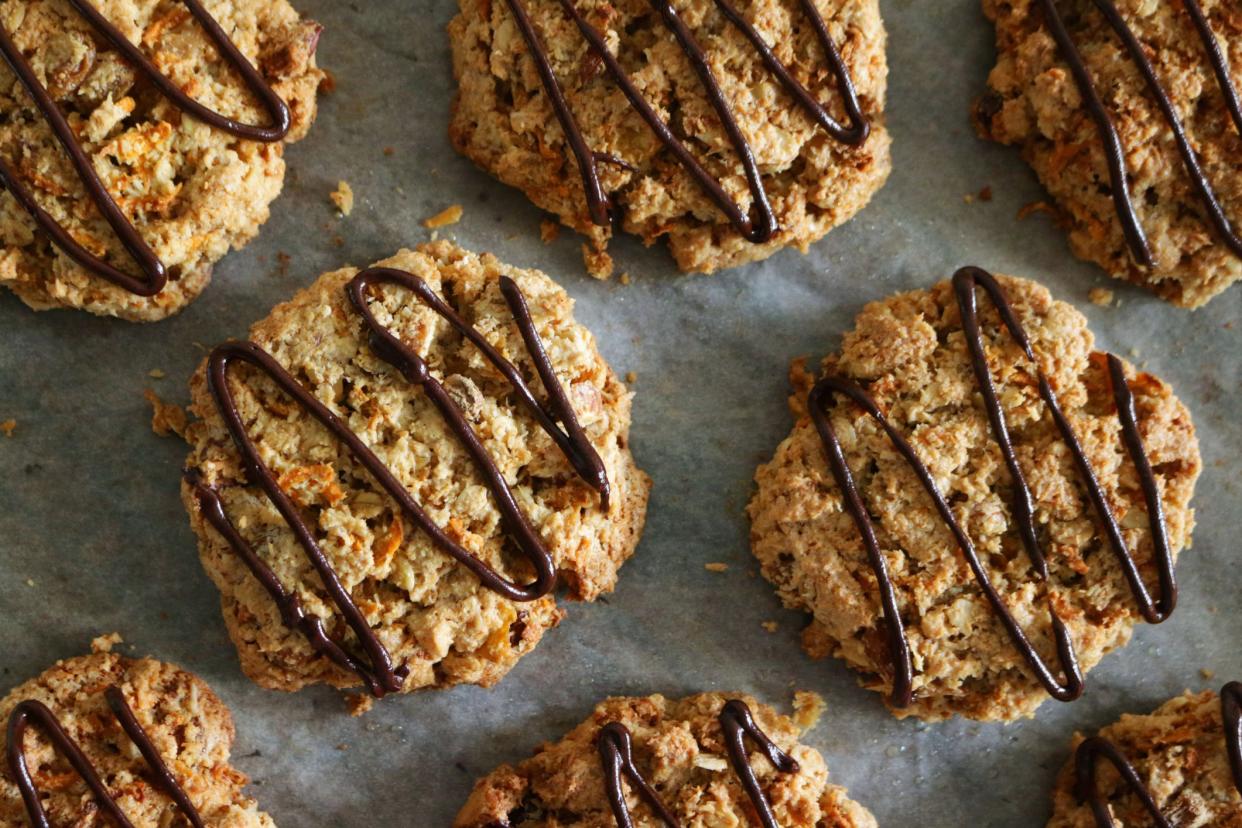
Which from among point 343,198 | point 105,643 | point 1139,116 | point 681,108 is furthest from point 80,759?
point 1139,116

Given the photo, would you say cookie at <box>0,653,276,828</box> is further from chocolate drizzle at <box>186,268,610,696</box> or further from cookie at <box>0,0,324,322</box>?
cookie at <box>0,0,324,322</box>

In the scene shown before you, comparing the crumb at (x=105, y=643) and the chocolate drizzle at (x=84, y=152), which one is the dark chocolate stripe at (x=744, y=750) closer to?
the crumb at (x=105, y=643)

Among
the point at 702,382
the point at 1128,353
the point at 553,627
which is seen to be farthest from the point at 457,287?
the point at 1128,353

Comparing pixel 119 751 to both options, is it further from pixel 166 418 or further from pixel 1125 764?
pixel 1125 764

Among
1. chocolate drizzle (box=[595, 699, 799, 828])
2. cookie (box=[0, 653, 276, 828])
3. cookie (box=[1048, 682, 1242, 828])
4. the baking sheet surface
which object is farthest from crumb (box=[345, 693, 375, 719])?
cookie (box=[1048, 682, 1242, 828])

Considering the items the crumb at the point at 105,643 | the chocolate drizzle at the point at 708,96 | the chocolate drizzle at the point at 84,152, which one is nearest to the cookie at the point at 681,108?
the chocolate drizzle at the point at 708,96
